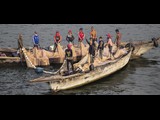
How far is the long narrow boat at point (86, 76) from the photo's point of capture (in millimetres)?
23109

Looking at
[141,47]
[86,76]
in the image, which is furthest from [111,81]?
[141,47]

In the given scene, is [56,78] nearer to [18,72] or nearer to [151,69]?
[18,72]

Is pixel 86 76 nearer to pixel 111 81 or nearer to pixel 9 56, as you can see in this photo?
pixel 111 81

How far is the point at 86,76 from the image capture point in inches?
978

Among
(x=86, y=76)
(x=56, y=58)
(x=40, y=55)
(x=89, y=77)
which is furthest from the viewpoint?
(x=56, y=58)

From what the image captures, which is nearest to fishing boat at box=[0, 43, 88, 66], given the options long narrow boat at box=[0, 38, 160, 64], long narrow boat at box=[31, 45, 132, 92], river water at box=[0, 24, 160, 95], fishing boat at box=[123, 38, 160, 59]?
long narrow boat at box=[0, 38, 160, 64]

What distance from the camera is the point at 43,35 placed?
45062mm

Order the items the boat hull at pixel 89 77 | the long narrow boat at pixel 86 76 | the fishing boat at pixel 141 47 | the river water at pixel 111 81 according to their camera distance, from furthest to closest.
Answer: the fishing boat at pixel 141 47, the river water at pixel 111 81, the boat hull at pixel 89 77, the long narrow boat at pixel 86 76

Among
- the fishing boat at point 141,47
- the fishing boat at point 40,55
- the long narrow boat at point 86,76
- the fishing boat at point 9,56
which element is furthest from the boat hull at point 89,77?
the fishing boat at point 9,56

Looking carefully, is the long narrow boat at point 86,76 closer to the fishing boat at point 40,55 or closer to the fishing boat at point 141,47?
the fishing boat at point 141,47

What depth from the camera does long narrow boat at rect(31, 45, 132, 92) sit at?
23109mm

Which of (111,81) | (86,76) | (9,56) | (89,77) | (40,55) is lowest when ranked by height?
(111,81)

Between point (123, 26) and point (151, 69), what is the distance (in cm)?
2225
